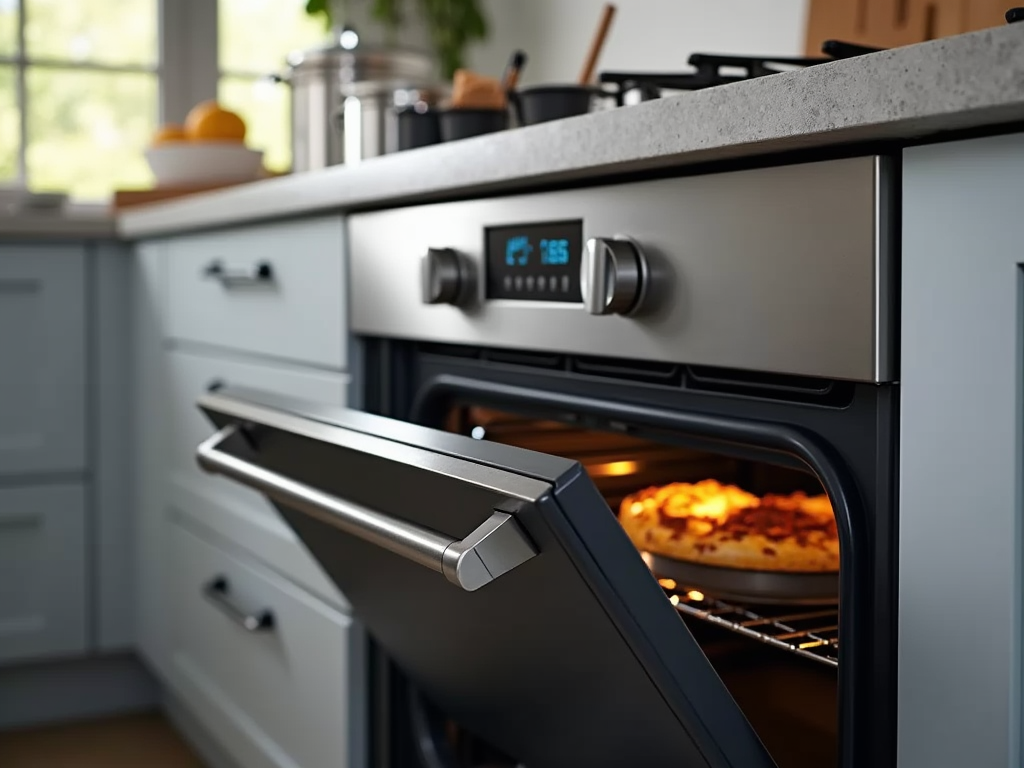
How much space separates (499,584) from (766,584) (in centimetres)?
24

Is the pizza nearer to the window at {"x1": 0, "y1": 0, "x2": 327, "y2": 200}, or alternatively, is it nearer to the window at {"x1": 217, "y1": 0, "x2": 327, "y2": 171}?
the window at {"x1": 0, "y1": 0, "x2": 327, "y2": 200}

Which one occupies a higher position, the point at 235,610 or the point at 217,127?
the point at 217,127

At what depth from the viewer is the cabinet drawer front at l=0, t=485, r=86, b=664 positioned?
2176 millimetres

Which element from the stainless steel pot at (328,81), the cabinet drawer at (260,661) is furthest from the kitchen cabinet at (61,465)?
the stainless steel pot at (328,81)

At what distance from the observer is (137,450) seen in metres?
2.25

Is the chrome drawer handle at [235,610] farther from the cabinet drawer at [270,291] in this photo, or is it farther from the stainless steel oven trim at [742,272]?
the stainless steel oven trim at [742,272]

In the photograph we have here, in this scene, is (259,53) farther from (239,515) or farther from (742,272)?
(742,272)

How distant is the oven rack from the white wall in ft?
3.12

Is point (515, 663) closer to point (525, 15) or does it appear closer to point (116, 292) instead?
point (116, 292)

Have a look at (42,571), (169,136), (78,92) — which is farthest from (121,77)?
(42,571)

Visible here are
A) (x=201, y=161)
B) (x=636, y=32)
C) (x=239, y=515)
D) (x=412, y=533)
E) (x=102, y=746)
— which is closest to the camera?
(x=412, y=533)

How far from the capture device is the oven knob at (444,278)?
3.51ft

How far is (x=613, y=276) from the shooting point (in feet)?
2.69

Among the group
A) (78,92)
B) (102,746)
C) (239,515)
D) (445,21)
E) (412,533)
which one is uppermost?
(445,21)
